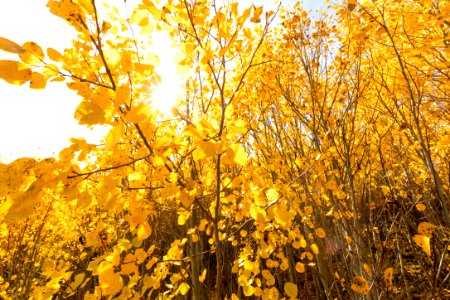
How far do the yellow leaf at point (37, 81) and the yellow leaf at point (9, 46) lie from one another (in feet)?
0.22

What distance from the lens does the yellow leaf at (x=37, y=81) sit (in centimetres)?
77

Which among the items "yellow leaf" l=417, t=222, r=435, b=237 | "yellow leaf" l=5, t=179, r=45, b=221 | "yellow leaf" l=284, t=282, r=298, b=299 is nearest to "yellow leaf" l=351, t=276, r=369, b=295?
"yellow leaf" l=284, t=282, r=298, b=299

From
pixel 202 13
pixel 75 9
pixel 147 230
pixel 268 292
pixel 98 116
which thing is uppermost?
pixel 202 13

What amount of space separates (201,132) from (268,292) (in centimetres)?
168

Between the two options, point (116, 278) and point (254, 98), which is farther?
point (254, 98)

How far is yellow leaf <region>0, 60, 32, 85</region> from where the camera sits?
737mm

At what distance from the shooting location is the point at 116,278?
1.10 meters

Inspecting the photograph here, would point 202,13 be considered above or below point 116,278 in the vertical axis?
above

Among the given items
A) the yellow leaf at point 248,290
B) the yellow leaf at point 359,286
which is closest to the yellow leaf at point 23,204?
the yellow leaf at point 248,290

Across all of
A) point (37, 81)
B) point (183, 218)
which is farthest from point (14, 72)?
point (183, 218)

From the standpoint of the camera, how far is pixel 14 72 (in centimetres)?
75

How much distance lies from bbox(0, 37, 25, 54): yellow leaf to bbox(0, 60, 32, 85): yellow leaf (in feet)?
0.12

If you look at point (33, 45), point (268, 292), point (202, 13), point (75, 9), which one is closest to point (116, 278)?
point (33, 45)

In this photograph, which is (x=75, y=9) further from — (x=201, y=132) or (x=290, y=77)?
(x=290, y=77)
